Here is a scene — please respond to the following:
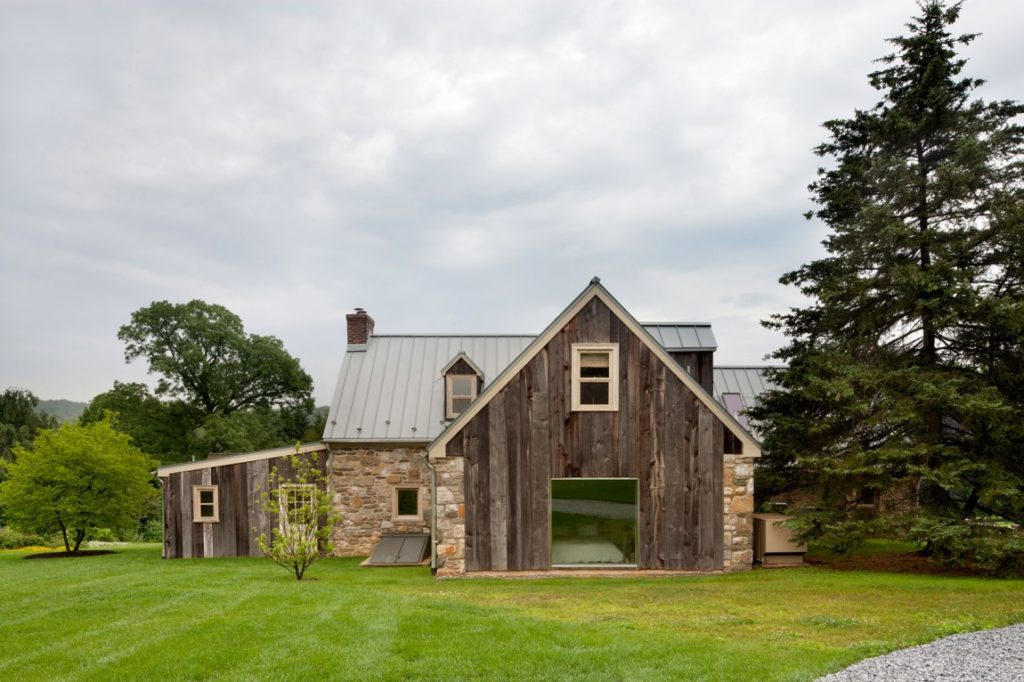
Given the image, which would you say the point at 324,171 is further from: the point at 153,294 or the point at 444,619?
the point at 153,294

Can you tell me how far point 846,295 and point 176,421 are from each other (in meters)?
32.6

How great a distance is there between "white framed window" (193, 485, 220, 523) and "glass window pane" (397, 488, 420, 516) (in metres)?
5.19

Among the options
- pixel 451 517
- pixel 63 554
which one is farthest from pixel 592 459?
pixel 63 554

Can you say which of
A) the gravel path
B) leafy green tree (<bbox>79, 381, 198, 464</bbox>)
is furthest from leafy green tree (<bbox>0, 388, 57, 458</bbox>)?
the gravel path

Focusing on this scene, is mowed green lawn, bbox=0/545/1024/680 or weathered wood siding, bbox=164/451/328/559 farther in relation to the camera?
weathered wood siding, bbox=164/451/328/559

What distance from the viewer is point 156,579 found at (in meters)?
12.7

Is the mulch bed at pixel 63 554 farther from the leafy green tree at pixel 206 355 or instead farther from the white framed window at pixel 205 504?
the leafy green tree at pixel 206 355

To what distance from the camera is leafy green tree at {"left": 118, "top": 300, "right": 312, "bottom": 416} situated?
32.7 meters

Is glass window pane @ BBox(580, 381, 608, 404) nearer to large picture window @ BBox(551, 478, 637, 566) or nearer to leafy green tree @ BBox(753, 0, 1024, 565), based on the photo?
large picture window @ BBox(551, 478, 637, 566)

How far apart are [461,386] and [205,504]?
8125 mm

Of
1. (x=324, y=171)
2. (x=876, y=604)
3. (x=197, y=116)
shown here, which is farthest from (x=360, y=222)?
(x=876, y=604)

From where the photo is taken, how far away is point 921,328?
14094 millimetres

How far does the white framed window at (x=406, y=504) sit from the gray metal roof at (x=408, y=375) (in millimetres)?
1531

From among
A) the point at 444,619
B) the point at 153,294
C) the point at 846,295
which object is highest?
the point at 153,294
